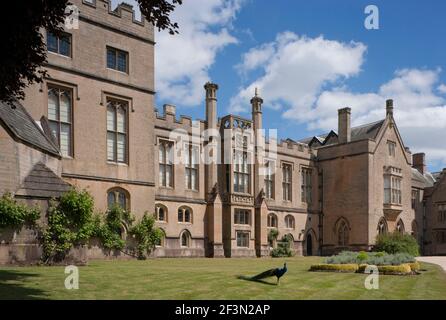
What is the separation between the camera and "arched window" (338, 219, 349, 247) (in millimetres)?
45406

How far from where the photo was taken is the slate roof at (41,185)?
1829cm

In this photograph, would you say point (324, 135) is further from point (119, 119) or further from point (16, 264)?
point (16, 264)

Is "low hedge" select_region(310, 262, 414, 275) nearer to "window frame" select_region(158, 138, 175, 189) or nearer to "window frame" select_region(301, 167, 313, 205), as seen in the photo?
"window frame" select_region(158, 138, 175, 189)

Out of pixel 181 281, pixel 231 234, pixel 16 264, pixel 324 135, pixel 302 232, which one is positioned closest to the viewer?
Answer: pixel 181 281

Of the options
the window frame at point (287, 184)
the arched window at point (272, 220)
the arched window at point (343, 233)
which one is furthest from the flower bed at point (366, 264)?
the arched window at point (343, 233)

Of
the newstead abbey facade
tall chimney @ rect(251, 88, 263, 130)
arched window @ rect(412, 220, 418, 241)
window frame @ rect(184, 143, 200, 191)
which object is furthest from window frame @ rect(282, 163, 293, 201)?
arched window @ rect(412, 220, 418, 241)

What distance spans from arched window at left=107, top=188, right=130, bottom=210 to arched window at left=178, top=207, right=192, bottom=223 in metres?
7.29

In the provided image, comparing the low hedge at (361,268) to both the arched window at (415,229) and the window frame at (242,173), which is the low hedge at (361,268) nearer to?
the window frame at (242,173)

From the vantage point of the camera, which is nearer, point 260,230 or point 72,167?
point 72,167

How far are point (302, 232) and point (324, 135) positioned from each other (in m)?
15.6

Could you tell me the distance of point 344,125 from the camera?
153ft

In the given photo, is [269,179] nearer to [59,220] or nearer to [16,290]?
[59,220]
